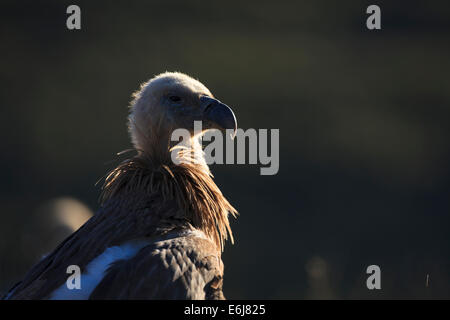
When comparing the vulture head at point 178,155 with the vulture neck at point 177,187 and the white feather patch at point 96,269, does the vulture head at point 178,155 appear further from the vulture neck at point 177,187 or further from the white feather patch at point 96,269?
the white feather patch at point 96,269

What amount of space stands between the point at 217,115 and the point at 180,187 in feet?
1.52

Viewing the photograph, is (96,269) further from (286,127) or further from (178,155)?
(286,127)

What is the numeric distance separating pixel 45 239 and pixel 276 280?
4.21 m

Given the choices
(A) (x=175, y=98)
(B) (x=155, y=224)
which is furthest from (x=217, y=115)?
(B) (x=155, y=224)

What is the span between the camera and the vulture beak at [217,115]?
13.4ft

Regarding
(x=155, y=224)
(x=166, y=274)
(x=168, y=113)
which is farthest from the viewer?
(x=168, y=113)

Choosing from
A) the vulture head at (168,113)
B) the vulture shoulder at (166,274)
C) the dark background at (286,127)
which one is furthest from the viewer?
the dark background at (286,127)

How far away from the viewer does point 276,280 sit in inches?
376

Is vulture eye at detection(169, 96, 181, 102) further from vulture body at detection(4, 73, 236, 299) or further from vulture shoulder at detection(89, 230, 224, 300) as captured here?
vulture shoulder at detection(89, 230, 224, 300)

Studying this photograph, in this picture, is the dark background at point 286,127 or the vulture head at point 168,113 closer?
the vulture head at point 168,113

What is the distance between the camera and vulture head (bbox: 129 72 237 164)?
4.06 metres

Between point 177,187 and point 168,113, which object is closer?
point 177,187

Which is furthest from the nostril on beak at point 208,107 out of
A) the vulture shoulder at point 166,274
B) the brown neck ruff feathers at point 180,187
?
the vulture shoulder at point 166,274

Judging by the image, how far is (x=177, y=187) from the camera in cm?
385
